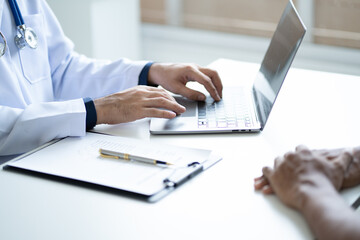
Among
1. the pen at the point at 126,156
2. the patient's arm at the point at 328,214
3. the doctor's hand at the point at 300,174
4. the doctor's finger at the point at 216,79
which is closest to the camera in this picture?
the patient's arm at the point at 328,214

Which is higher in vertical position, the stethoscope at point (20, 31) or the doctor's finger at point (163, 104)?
the stethoscope at point (20, 31)

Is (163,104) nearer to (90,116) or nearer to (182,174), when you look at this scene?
(90,116)

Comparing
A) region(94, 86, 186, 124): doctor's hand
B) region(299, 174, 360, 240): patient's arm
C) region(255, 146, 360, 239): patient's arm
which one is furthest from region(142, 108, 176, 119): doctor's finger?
region(299, 174, 360, 240): patient's arm

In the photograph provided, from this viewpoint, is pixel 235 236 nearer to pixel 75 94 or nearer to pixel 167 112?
pixel 167 112

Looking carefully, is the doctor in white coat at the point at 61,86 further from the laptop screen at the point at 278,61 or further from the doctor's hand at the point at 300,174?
the doctor's hand at the point at 300,174

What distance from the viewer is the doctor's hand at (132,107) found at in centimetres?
119

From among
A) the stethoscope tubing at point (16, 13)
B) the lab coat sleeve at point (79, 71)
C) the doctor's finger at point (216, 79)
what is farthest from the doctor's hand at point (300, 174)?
the stethoscope tubing at point (16, 13)

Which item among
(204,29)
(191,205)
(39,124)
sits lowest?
(191,205)

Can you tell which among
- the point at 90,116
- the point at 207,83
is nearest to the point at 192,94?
the point at 207,83

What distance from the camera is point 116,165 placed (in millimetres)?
998

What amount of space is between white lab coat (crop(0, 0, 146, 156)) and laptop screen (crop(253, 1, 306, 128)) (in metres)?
0.36

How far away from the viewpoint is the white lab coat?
115 cm

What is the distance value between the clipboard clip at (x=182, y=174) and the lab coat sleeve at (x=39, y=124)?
295mm

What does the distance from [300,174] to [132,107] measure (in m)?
0.47
